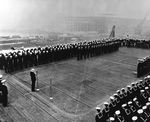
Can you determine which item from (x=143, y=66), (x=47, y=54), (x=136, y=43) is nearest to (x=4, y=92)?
(x=47, y=54)

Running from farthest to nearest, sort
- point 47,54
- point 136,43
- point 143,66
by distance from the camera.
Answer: point 136,43 < point 47,54 < point 143,66

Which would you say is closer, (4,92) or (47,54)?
(4,92)

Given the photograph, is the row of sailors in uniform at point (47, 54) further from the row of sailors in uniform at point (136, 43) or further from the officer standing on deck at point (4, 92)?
the row of sailors in uniform at point (136, 43)

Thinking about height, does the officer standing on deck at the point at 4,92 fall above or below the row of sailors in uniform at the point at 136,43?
below

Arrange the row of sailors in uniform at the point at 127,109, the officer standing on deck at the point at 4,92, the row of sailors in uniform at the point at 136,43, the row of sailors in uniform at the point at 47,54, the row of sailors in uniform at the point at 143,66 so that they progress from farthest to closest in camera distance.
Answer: the row of sailors in uniform at the point at 136,43 → the row of sailors in uniform at the point at 47,54 → the row of sailors in uniform at the point at 143,66 → the officer standing on deck at the point at 4,92 → the row of sailors in uniform at the point at 127,109

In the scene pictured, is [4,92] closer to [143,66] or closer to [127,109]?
[127,109]

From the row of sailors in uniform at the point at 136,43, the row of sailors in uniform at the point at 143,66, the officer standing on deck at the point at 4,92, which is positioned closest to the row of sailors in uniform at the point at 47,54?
the officer standing on deck at the point at 4,92
